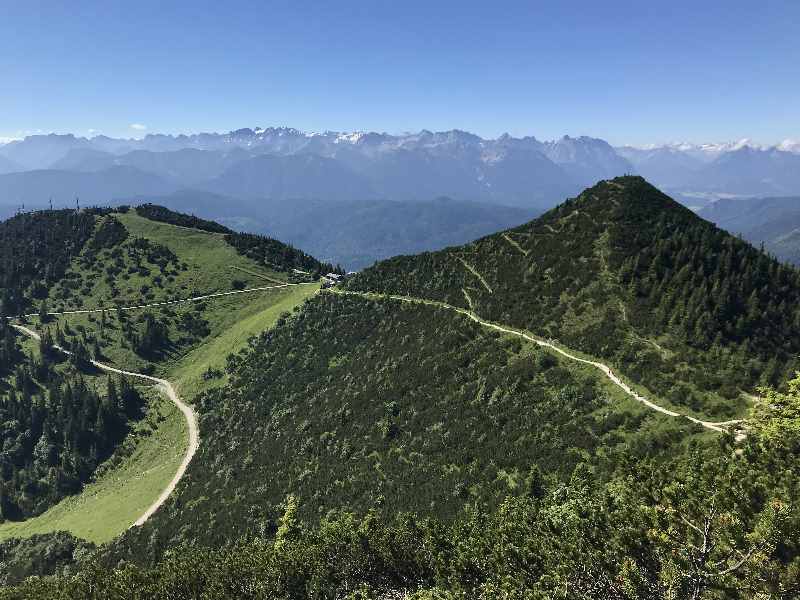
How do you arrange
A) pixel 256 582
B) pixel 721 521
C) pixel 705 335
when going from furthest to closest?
1. pixel 705 335
2. pixel 256 582
3. pixel 721 521

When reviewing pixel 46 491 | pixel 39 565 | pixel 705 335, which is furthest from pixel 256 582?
pixel 46 491

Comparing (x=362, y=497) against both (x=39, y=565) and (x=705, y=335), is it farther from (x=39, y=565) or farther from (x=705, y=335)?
(x=39, y=565)

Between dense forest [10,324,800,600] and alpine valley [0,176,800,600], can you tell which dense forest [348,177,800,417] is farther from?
dense forest [10,324,800,600]

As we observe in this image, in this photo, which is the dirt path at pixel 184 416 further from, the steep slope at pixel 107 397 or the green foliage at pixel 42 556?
the green foliage at pixel 42 556

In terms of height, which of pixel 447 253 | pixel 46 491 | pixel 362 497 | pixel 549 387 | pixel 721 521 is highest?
pixel 447 253

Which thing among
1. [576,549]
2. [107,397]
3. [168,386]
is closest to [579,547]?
[576,549]

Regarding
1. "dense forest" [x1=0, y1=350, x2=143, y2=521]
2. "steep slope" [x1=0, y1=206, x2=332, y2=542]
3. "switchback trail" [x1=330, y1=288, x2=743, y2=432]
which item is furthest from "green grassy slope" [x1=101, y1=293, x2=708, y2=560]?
"dense forest" [x1=0, y1=350, x2=143, y2=521]
